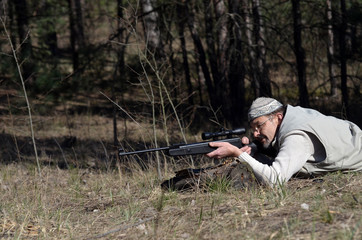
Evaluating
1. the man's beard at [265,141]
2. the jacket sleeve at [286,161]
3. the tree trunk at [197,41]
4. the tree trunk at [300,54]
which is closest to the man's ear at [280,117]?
the man's beard at [265,141]

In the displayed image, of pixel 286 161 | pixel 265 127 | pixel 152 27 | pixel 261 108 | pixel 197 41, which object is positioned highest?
pixel 152 27

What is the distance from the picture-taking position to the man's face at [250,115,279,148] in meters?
4.80

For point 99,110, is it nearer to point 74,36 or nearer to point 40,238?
point 74,36

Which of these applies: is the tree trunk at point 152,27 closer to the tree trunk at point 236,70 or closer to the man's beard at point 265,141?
the tree trunk at point 236,70

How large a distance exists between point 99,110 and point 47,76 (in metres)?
4.41

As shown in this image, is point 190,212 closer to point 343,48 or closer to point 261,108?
point 261,108

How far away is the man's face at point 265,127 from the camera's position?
4.80 metres

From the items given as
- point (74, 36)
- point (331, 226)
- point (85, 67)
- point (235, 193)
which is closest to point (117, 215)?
point (235, 193)

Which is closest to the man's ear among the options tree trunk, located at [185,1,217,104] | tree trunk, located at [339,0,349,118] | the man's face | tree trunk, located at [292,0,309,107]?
the man's face

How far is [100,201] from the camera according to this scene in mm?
5383

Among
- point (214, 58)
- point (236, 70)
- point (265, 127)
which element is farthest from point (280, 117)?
point (214, 58)

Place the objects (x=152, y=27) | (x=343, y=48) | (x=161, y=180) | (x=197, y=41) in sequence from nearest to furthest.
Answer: (x=161, y=180)
(x=343, y=48)
(x=197, y=41)
(x=152, y=27)

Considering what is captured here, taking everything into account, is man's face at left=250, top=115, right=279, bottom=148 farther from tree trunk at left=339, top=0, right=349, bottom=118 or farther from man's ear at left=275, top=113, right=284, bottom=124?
tree trunk at left=339, top=0, right=349, bottom=118

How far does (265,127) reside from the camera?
4855mm
